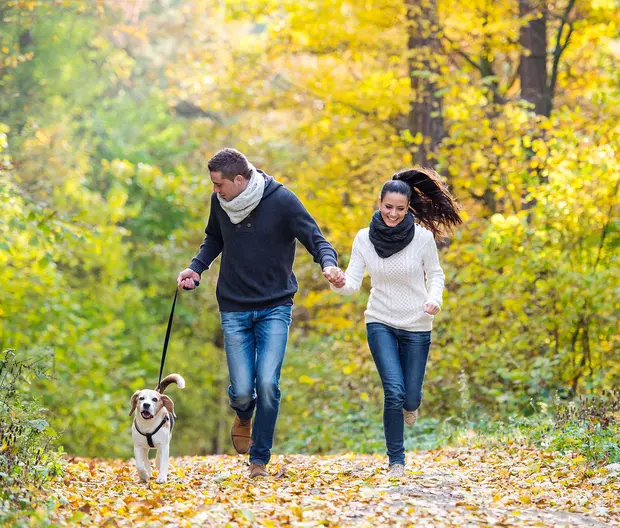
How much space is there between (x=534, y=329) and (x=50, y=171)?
39.3 feet

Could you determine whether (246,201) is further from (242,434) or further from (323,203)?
(323,203)

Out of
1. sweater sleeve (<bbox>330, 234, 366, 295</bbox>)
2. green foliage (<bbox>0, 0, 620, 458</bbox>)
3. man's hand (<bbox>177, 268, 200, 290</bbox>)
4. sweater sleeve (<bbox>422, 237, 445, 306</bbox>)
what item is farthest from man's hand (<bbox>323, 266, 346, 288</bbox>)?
green foliage (<bbox>0, 0, 620, 458</bbox>)

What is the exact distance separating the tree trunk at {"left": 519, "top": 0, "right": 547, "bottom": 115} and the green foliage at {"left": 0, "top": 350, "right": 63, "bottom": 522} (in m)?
11.9

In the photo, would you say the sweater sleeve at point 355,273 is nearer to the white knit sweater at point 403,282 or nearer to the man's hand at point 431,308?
the white knit sweater at point 403,282

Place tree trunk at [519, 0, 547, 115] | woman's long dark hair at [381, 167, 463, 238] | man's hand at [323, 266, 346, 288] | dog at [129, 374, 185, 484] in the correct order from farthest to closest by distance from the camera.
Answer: tree trunk at [519, 0, 547, 115] → woman's long dark hair at [381, 167, 463, 238] → dog at [129, 374, 185, 484] → man's hand at [323, 266, 346, 288]

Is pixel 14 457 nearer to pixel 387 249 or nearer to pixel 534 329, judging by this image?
pixel 387 249

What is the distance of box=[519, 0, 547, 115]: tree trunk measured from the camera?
16844 mm

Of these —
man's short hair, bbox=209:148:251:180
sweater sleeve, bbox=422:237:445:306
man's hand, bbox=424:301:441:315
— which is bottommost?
man's hand, bbox=424:301:441:315

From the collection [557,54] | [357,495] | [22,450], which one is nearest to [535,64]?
[557,54]

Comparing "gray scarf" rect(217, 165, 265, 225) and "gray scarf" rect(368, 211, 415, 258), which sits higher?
"gray scarf" rect(217, 165, 265, 225)

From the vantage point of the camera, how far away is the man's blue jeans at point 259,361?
725cm

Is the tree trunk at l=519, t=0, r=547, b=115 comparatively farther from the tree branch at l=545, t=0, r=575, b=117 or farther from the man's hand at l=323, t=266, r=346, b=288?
the man's hand at l=323, t=266, r=346, b=288

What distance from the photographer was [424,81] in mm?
16047

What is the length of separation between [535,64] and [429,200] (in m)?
9.93
